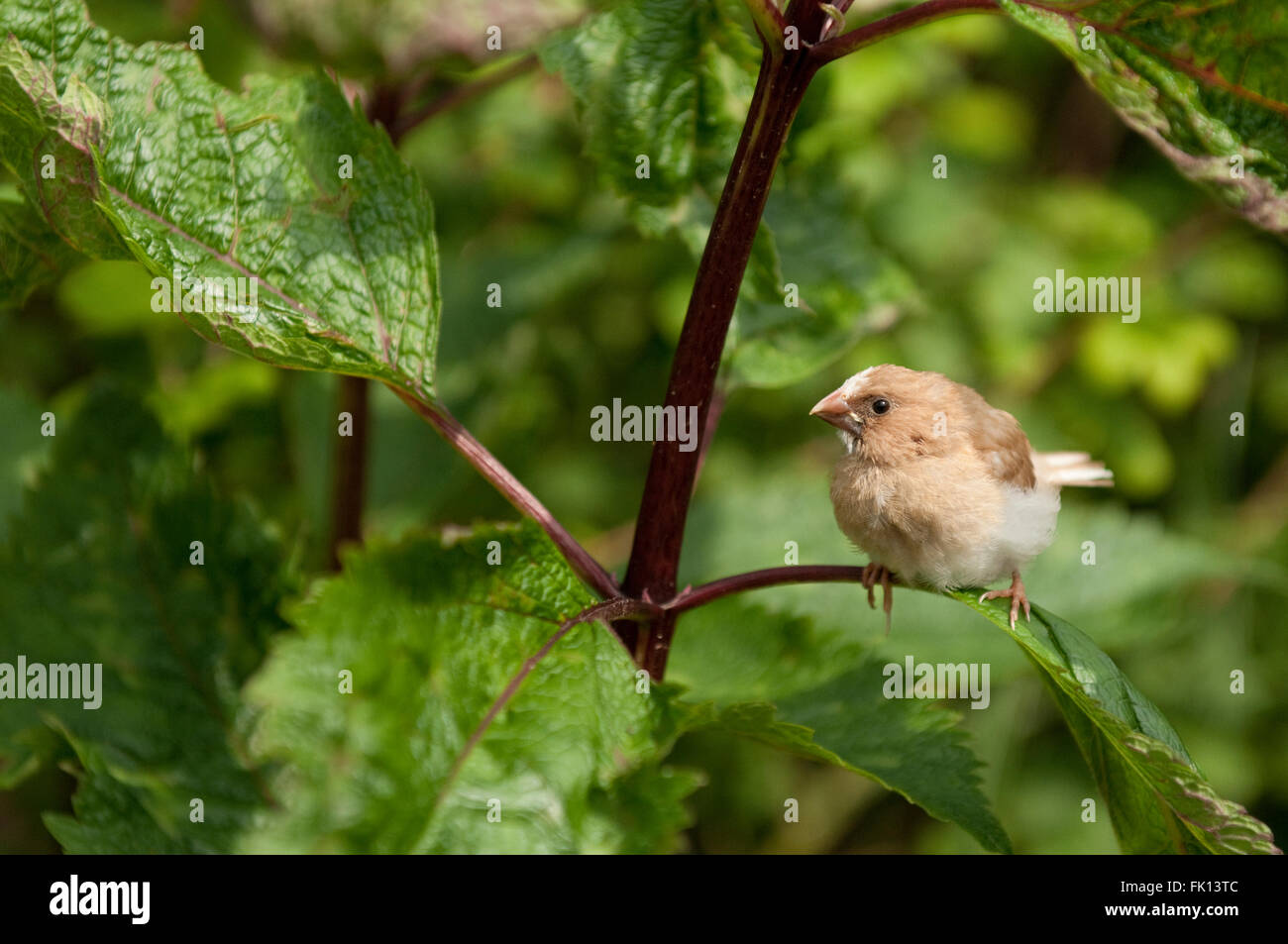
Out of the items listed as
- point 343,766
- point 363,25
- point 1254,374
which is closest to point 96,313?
point 363,25

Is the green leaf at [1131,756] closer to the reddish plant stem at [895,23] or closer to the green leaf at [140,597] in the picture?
the reddish plant stem at [895,23]

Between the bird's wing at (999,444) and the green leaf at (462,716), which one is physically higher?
the bird's wing at (999,444)

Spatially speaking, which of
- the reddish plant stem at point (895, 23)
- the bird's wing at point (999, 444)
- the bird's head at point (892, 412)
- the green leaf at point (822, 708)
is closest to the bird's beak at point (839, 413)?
the bird's head at point (892, 412)

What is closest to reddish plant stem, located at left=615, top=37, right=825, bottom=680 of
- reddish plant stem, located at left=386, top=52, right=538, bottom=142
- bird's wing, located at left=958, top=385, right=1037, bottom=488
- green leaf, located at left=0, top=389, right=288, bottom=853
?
bird's wing, located at left=958, top=385, right=1037, bottom=488

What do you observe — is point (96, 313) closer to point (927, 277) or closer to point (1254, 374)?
point (927, 277)
